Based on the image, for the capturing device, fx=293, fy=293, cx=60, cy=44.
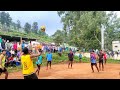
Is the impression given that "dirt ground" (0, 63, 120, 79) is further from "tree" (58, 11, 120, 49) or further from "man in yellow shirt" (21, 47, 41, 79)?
"tree" (58, 11, 120, 49)

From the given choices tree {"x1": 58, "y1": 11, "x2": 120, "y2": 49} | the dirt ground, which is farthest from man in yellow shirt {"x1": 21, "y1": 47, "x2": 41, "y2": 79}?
tree {"x1": 58, "y1": 11, "x2": 120, "y2": 49}

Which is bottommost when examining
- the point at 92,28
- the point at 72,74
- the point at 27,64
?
the point at 72,74

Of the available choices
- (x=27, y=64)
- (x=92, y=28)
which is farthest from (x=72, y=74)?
(x=92, y=28)

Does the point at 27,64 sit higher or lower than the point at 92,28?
lower

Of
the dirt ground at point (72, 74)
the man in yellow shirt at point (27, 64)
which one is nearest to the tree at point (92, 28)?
the dirt ground at point (72, 74)

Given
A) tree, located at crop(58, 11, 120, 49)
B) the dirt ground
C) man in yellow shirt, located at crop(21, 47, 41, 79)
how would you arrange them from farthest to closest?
tree, located at crop(58, 11, 120, 49) → the dirt ground → man in yellow shirt, located at crop(21, 47, 41, 79)

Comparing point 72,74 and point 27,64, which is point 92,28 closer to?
point 72,74

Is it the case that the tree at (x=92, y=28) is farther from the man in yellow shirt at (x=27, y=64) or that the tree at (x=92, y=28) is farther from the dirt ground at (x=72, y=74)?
the man in yellow shirt at (x=27, y=64)

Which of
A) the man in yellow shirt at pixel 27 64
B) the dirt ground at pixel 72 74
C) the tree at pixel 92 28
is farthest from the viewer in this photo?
the tree at pixel 92 28
